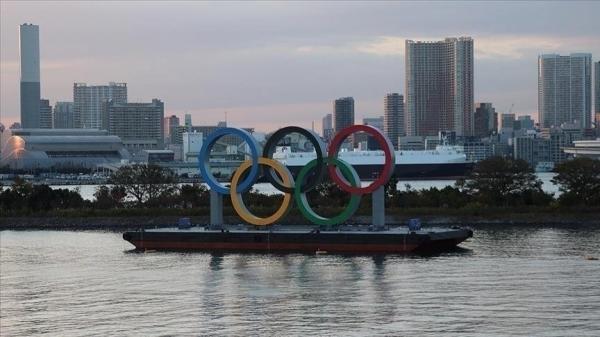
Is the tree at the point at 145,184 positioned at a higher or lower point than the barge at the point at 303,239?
higher

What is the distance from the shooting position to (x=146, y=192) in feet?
214

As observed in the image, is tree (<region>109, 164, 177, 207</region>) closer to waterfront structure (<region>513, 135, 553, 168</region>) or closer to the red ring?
the red ring

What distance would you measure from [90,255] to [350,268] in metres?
10.1

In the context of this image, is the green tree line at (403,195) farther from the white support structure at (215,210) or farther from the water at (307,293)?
the water at (307,293)

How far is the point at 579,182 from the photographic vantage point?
5625 cm

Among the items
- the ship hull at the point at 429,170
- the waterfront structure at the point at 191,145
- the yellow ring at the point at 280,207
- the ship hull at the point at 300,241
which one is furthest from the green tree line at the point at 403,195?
the waterfront structure at the point at 191,145

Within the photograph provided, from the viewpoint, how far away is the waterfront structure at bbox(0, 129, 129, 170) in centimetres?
14575

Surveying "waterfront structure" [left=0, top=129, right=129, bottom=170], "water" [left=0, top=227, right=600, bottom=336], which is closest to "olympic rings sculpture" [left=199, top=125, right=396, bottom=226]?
"water" [left=0, top=227, right=600, bottom=336]

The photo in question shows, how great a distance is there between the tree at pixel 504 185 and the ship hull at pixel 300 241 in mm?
16265

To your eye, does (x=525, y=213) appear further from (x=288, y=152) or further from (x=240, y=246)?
(x=288, y=152)

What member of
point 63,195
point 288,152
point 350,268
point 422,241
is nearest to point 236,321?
point 350,268

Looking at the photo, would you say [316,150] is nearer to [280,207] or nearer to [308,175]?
[308,175]

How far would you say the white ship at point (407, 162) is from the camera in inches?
4242

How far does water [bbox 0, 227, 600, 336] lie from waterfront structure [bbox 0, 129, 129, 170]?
106 meters
